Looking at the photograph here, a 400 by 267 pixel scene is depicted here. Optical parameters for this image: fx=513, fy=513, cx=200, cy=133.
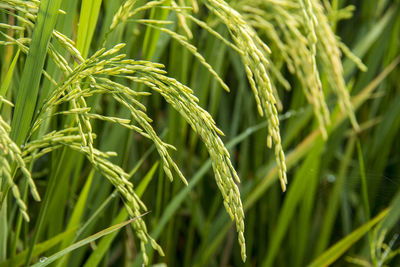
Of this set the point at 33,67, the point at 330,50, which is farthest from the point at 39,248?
the point at 330,50

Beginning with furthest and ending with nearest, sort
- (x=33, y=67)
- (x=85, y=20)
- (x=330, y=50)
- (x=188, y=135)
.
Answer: (x=188, y=135), (x=330, y=50), (x=85, y=20), (x=33, y=67)

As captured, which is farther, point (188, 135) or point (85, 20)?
point (188, 135)

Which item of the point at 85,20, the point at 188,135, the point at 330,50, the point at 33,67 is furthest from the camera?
the point at 188,135

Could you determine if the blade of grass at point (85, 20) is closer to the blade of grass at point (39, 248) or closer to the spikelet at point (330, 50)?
the blade of grass at point (39, 248)

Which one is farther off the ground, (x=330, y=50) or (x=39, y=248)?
(x=330, y=50)

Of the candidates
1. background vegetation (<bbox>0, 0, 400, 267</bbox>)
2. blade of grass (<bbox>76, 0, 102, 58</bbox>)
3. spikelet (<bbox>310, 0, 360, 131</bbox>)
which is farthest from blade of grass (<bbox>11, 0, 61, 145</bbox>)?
spikelet (<bbox>310, 0, 360, 131</bbox>)

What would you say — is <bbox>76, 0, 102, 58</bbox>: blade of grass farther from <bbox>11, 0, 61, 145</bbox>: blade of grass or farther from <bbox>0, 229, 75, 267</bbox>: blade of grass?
<bbox>0, 229, 75, 267</bbox>: blade of grass

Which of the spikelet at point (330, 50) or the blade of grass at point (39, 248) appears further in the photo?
the spikelet at point (330, 50)

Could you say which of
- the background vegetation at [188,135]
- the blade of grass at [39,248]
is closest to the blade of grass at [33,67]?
the background vegetation at [188,135]

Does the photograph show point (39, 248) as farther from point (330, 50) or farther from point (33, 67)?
point (330, 50)
